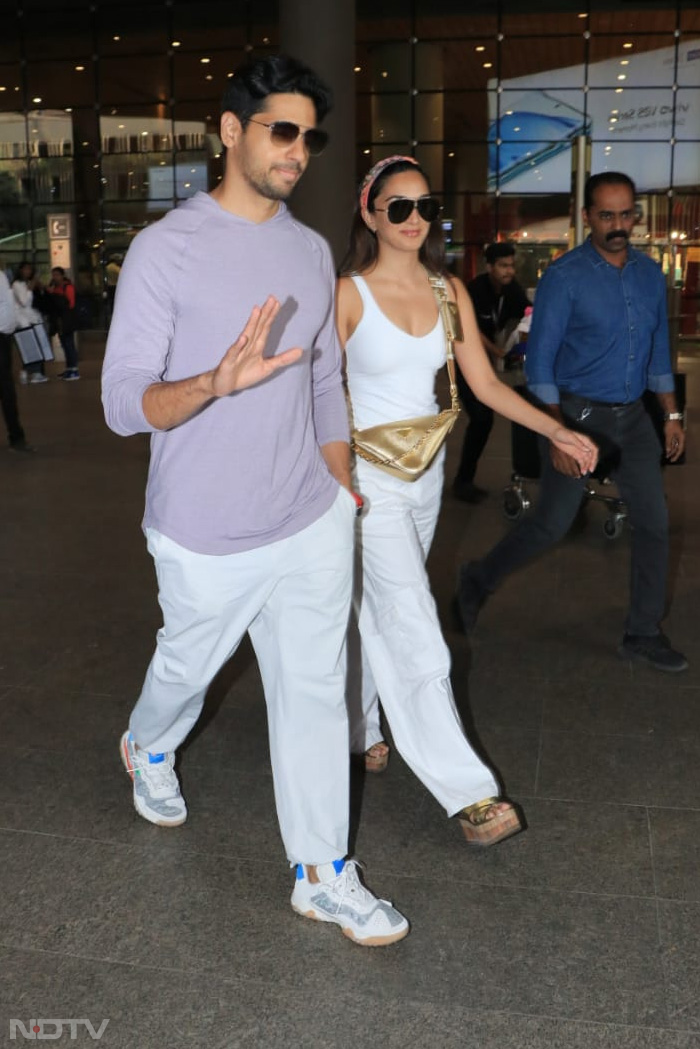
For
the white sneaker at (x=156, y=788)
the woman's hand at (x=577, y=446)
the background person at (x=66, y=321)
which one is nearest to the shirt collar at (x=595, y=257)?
the woman's hand at (x=577, y=446)

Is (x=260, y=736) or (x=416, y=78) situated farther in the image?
(x=416, y=78)

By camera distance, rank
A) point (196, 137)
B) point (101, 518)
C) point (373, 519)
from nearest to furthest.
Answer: point (373, 519)
point (101, 518)
point (196, 137)

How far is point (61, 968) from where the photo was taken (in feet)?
9.41

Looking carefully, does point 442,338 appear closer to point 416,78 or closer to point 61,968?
point 61,968

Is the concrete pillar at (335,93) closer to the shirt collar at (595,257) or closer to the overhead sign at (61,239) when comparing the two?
the overhead sign at (61,239)

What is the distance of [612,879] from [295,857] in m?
0.89

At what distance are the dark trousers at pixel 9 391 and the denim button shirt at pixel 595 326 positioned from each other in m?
7.10

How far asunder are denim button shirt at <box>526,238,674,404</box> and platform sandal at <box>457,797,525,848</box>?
2006 millimetres

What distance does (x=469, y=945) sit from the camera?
297 centimetres

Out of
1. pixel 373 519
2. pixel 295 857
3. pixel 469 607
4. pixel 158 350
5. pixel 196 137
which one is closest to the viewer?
pixel 158 350

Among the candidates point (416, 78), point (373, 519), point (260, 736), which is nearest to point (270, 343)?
point (373, 519)

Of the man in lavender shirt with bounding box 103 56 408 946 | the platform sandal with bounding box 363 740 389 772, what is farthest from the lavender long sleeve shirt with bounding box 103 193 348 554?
the platform sandal with bounding box 363 740 389 772

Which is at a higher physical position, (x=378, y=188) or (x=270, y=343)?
(x=378, y=188)

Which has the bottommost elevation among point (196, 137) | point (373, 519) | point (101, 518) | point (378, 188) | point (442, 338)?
point (101, 518)
